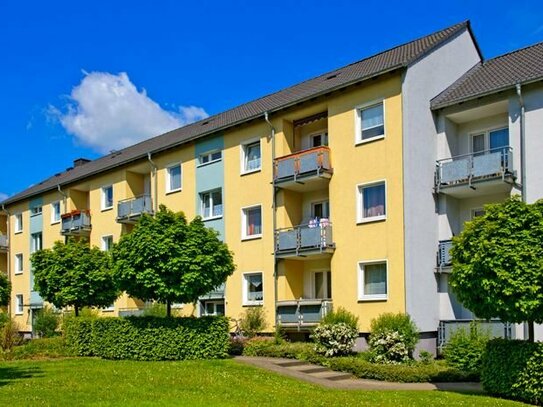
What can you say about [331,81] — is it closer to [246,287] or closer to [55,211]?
[246,287]

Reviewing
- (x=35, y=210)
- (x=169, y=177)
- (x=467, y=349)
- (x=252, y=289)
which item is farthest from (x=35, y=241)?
(x=467, y=349)

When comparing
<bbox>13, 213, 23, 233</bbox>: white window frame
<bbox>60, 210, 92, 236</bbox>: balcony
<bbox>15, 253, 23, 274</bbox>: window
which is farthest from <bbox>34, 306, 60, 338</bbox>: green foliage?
<bbox>13, 213, 23, 233</bbox>: white window frame

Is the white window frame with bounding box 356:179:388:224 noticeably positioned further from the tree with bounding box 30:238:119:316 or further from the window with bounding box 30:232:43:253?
the window with bounding box 30:232:43:253

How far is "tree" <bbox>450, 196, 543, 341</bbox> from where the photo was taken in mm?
14375

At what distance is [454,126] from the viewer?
977 inches

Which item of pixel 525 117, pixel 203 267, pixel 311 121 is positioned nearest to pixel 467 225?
pixel 525 117

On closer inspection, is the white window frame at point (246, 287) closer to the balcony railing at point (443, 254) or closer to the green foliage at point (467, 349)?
the balcony railing at point (443, 254)

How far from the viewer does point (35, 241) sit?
46219 millimetres

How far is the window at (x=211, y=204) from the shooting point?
3081 cm

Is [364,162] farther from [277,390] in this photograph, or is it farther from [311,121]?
[277,390]

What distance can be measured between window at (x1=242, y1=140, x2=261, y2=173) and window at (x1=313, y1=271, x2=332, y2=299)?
550cm

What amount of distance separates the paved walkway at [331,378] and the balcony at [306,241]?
4.90 meters

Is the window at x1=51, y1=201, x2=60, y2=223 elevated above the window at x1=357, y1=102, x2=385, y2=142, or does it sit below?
below

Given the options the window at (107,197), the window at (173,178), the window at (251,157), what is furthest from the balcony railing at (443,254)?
the window at (107,197)
